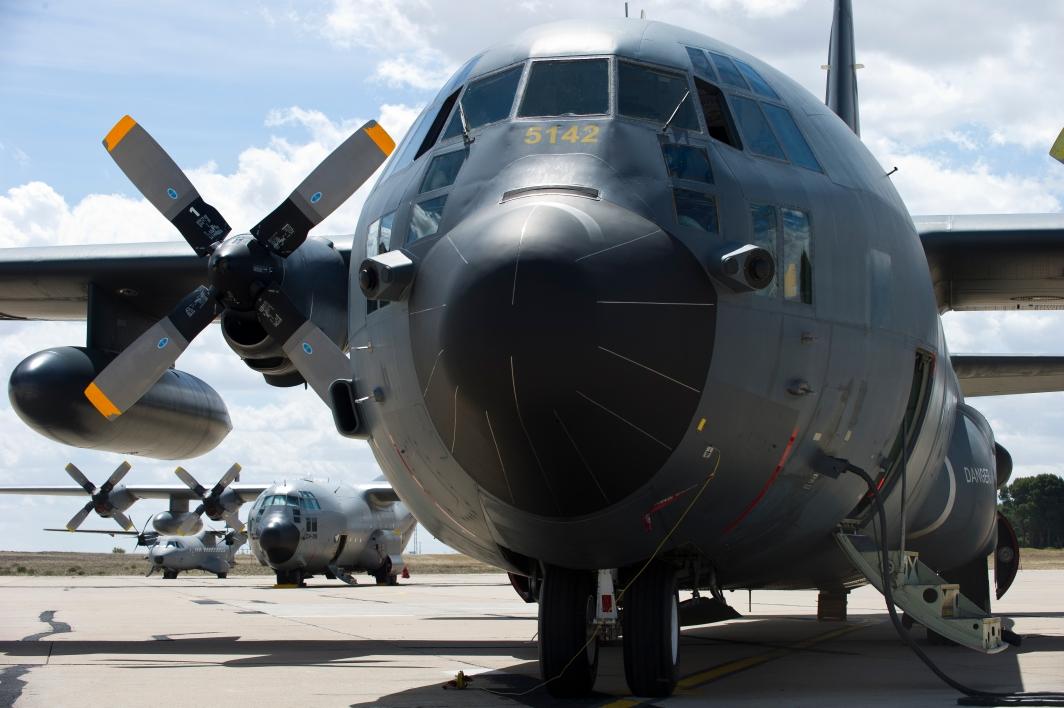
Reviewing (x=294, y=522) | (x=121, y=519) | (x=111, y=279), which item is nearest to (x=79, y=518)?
(x=121, y=519)

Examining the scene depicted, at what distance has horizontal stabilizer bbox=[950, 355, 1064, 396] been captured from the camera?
559 inches

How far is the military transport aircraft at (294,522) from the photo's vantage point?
112 feet

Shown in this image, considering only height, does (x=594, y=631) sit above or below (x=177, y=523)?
below

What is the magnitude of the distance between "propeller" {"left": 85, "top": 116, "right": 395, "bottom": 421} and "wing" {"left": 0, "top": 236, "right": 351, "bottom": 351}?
110 centimetres

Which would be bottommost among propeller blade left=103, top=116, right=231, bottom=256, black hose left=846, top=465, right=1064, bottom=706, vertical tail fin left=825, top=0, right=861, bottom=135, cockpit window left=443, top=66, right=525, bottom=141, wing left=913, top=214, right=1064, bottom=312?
black hose left=846, top=465, right=1064, bottom=706

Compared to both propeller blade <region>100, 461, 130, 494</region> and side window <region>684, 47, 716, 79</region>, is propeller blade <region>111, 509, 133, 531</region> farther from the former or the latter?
side window <region>684, 47, 716, 79</region>

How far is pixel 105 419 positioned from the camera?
42.8 feet

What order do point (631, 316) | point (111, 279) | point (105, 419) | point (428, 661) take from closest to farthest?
point (631, 316), point (428, 661), point (105, 419), point (111, 279)

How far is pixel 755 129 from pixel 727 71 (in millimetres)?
562

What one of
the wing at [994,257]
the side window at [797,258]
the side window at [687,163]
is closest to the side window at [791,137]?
the side window at [797,258]

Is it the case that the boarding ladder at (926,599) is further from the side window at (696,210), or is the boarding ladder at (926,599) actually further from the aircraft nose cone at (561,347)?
the side window at (696,210)

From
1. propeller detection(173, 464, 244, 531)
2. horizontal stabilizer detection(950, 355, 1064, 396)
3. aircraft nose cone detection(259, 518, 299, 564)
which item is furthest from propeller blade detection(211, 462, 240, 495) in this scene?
horizontal stabilizer detection(950, 355, 1064, 396)

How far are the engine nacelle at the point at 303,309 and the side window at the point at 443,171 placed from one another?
14.2 feet

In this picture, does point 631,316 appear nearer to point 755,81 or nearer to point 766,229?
point 766,229
